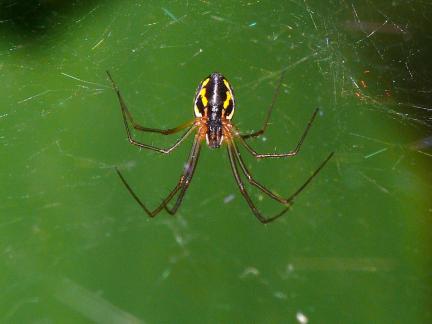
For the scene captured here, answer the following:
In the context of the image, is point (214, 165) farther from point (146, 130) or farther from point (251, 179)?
point (146, 130)

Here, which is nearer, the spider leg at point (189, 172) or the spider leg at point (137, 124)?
the spider leg at point (137, 124)

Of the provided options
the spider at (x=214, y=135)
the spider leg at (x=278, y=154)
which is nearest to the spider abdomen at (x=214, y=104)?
the spider at (x=214, y=135)

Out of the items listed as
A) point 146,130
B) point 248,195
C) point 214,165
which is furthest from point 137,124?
point 248,195

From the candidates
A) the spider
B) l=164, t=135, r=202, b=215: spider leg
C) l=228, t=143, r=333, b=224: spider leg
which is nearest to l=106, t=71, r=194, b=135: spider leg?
the spider

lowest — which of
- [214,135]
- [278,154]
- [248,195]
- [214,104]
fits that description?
[248,195]

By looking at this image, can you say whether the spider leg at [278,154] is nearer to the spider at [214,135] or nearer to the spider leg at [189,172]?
the spider at [214,135]

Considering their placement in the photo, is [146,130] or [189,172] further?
[189,172]

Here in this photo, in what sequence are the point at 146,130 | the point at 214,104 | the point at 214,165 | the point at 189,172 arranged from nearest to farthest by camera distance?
the point at 214,104 < the point at 146,130 < the point at 189,172 < the point at 214,165

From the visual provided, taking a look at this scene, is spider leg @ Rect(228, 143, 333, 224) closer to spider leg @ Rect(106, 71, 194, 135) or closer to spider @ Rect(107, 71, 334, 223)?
spider @ Rect(107, 71, 334, 223)
